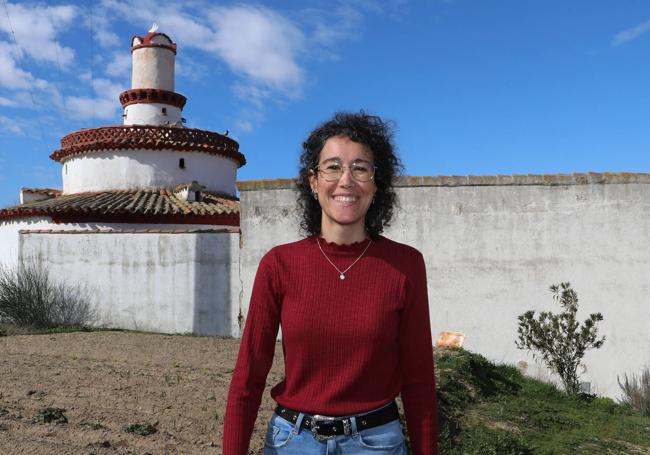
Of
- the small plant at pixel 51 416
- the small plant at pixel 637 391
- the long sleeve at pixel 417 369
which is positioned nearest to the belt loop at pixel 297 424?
the long sleeve at pixel 417 369

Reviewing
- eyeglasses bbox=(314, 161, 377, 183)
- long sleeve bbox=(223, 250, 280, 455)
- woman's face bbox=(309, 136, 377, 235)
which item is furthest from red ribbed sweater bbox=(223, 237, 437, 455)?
eyeglasses bbox=(314, 161, 377, 183)

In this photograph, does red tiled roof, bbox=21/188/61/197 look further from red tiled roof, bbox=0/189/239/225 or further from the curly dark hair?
the curly dark hair

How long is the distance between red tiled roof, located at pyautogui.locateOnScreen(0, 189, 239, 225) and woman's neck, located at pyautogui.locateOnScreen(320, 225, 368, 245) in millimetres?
12766

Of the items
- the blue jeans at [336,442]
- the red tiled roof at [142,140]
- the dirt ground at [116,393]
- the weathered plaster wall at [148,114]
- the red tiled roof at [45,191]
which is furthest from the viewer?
the weathered plaster wall at [148,114]

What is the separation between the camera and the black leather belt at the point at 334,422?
83.7 inches

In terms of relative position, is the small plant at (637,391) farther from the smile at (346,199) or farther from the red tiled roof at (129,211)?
the red tiled roof at (129,211)

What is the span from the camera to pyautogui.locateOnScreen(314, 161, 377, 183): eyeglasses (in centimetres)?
236

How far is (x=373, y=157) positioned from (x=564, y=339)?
785 centimetres

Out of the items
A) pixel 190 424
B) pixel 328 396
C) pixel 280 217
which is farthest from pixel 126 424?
pixel 280 217

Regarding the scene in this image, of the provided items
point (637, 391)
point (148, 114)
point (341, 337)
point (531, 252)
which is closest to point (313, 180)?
point (341, 337)

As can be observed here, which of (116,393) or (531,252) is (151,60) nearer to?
(531,252)

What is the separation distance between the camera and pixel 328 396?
216 cm

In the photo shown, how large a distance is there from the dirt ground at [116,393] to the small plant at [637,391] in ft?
19.2

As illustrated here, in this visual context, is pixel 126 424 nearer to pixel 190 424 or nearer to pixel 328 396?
pixel 190 424
